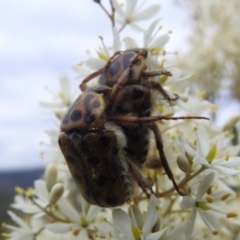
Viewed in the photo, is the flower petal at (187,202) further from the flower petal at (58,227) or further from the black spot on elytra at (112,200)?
the flower petal at (58,227)

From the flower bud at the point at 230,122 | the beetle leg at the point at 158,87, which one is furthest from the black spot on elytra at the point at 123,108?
the flower bud at the point at 230,122

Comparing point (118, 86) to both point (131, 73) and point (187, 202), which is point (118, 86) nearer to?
point (131, 73)

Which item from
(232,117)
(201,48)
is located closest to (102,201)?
(232,117)

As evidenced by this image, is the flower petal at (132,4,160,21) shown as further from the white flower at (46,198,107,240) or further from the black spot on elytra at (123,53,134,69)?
the white flower at (46,198,107,240)

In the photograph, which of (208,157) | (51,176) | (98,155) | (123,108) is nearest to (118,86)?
(123,108)

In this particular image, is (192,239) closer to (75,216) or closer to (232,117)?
(75,216)
